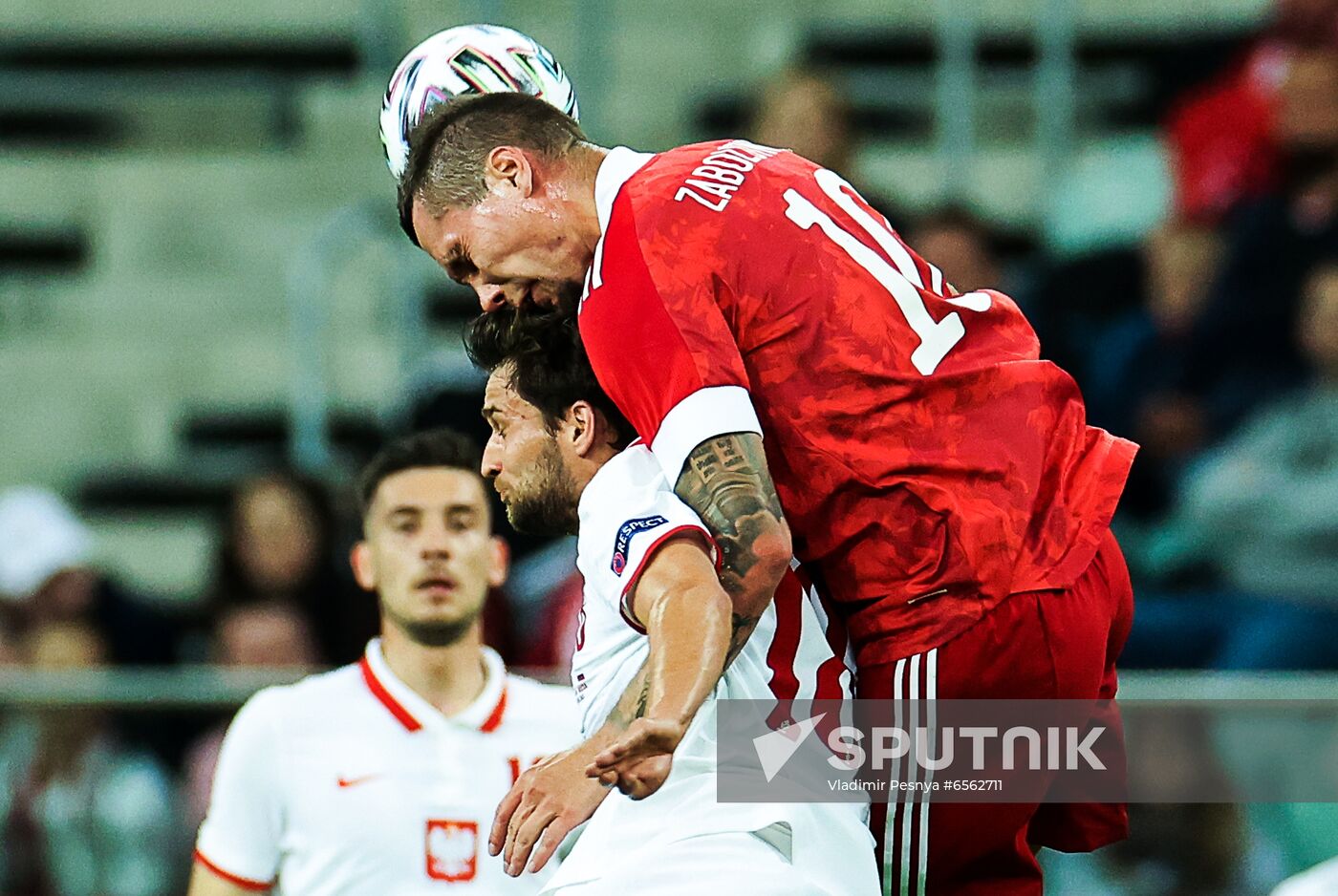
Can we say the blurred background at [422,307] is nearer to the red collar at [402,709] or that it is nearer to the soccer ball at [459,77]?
the red collar at [402,709]

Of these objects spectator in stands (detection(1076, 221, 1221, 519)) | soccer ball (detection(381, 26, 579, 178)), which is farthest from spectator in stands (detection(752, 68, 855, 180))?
soccer ball (detection(381, 26, 579, 178))

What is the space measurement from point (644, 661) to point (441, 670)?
232 centimetres

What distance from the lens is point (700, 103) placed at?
1020 cm

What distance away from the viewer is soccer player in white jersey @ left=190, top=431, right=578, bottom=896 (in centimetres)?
530

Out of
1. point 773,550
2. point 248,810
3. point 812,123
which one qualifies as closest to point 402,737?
point 248,810

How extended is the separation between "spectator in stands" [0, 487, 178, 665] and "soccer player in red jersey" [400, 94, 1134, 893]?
15.3 feet

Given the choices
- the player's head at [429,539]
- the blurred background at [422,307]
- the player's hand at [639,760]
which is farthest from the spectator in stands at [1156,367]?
the player's hand at [639,760]

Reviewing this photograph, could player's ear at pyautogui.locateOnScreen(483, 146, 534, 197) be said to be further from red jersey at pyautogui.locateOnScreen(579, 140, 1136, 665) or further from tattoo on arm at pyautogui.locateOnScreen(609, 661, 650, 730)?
tattoo on arm at pyautogui.locateOnScreen(609, 661, 650, 730)

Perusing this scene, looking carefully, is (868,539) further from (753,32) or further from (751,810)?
(753,32)

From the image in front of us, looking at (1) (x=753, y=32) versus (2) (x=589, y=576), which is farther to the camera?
(1) (x=753, y=32)

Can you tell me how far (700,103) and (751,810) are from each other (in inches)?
282

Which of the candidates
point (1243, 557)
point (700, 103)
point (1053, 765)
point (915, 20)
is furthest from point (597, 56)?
point (1053, 765)

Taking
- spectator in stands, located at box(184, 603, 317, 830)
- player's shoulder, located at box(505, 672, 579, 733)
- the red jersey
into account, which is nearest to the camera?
the red jersey

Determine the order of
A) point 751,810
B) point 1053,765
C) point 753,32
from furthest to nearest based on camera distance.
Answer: point 753,32 < point 1053,765 < point 751,810
